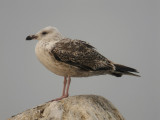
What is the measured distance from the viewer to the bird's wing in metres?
7.92

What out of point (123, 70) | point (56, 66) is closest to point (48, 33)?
point (56, 66)

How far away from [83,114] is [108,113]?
95 centimetres

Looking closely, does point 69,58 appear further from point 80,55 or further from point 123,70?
point 123,70

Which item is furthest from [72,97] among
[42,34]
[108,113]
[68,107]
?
[42,34]

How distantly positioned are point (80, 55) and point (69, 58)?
1.03 ft

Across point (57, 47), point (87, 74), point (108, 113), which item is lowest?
point (108, 113)

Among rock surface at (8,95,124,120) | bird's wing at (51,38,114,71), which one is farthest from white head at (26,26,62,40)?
rock surface at (8,95,124,120)

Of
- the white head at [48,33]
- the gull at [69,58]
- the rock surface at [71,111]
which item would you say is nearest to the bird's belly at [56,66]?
the gull at [69,58]

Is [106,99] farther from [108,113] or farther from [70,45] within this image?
[70,45]

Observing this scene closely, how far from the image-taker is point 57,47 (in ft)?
26.2

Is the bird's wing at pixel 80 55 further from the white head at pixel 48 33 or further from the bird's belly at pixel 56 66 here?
the white head at pixel 48 33

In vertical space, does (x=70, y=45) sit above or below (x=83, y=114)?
above

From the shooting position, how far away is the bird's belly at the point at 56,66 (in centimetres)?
796

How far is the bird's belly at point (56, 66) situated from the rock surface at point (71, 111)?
582 millimetres
